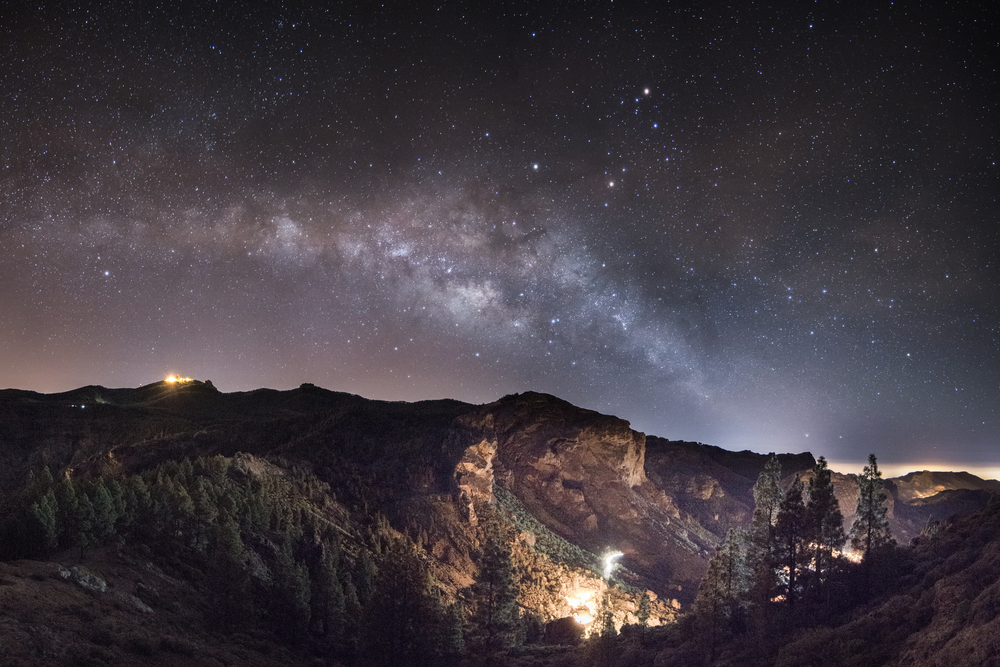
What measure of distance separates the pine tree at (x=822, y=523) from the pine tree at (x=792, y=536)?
65 cm

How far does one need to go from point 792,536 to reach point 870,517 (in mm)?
6190

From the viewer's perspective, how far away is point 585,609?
75250mm

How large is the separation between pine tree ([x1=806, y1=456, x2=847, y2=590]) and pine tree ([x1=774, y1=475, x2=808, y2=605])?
65 centimetres

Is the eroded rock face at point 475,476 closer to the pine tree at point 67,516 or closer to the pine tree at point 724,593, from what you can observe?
the pine tree at point 724,593

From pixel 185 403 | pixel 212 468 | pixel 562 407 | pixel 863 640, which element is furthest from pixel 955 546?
pixel 185 403

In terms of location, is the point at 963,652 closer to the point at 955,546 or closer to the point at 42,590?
the point at 955,546

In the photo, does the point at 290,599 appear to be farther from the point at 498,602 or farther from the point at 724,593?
the point at 724,593

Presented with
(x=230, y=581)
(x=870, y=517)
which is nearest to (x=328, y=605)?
(x=230, y=581)

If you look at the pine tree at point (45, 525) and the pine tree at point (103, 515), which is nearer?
the pine tree at point (45, 525)

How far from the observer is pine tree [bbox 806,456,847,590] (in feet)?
149

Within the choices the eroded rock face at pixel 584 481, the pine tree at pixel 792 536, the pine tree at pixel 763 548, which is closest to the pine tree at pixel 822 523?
the pine tree at pixel 792 536

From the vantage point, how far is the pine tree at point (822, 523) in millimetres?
45406

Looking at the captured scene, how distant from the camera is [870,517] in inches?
1829

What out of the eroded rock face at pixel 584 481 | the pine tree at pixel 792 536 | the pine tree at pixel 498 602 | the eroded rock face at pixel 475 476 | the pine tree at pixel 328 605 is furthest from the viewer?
the eroded rock face at pixel 584 481
